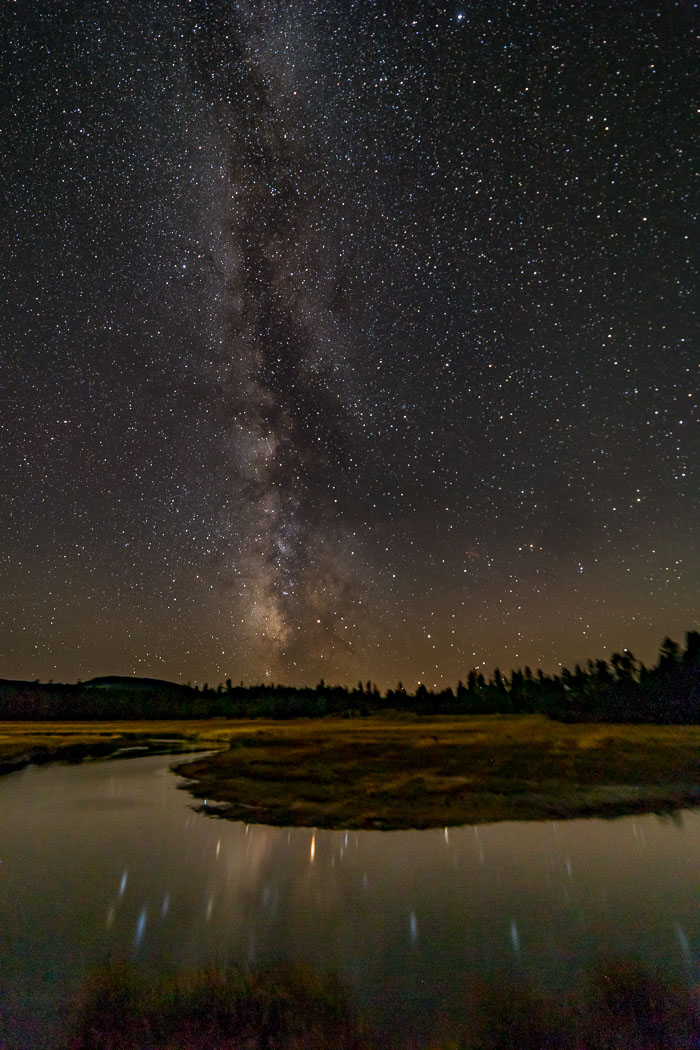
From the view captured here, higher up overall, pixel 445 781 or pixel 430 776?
pixel 430 776

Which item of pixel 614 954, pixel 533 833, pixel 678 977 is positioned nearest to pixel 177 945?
pixel 614 954

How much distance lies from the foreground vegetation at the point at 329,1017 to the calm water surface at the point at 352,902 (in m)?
0.56

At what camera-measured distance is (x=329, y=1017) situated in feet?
22.8

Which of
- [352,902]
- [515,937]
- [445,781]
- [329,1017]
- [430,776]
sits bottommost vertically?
[329,1017]

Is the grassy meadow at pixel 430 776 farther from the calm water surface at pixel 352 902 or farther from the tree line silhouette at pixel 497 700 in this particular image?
the tree line silhouette at pixel 497 700

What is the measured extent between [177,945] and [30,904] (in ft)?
15.6

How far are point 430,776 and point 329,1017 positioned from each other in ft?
77.0

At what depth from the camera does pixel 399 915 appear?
11539 mm

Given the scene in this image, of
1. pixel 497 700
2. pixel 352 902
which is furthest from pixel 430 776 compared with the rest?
pixel 497 700

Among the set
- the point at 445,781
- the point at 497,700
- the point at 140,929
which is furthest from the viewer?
the point at 497,700

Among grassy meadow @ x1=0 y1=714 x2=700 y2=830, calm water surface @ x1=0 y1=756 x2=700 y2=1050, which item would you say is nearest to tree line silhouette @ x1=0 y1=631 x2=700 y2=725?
grassy meadow @ x1=0 y1=714 x2=700 y2=830

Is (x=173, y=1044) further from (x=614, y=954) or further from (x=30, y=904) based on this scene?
(x=30, y=904)

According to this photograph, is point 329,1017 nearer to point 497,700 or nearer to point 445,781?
point 445,781

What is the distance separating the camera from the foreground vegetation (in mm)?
6324
